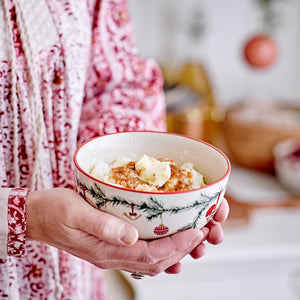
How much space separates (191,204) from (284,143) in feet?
2.82

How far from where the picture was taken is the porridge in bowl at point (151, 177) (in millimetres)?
461

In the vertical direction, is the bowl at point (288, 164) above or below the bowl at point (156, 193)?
below

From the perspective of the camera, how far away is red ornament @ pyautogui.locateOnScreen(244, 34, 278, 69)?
137cm

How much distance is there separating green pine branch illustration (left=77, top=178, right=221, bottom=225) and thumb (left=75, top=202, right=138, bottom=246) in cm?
1

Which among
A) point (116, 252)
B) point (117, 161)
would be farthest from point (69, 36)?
point (116, 252)

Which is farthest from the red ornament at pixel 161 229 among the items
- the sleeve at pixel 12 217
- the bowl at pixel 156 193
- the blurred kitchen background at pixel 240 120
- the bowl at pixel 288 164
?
the bowl at pixel 288 164

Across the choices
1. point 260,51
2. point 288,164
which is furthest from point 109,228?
point 260,51

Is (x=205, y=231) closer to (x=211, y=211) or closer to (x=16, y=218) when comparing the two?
(x=211, y=211)

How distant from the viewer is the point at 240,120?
1286mm

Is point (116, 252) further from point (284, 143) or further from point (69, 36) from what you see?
point (284, 143)

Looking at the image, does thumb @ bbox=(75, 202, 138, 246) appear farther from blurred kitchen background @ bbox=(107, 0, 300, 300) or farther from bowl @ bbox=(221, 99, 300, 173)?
bowl @ bbox=(221, 99, 300, 173)

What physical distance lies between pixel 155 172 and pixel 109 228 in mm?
75

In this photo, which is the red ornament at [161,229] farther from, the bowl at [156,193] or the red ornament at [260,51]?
the red ornament at [260,51]

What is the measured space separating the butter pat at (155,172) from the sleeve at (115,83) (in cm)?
18
